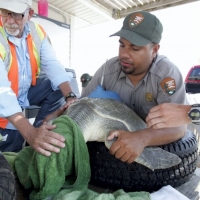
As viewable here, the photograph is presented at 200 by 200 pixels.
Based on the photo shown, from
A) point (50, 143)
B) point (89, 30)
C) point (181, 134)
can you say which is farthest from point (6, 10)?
point (89, 30)

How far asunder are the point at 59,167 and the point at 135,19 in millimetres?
1091

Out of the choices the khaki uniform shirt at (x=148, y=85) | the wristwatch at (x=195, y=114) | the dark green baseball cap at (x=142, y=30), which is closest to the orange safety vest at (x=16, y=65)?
the khaki uniform shirt at (x=148, y=85)

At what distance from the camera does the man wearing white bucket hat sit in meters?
1.39

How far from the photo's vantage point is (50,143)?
85 cm

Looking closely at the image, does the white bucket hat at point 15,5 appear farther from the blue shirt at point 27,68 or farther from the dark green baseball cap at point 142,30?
the dark green baseball cap at point 142,30

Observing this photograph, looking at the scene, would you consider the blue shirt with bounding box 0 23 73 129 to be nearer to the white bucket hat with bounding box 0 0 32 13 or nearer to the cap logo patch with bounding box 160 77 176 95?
the white bucket hat with bounding box 0 0 32 13

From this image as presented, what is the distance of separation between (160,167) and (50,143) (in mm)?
494

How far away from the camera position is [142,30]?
4.55 feet

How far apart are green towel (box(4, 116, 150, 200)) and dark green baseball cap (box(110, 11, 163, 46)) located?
737 mm

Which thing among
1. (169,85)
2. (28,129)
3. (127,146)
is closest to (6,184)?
(28,129)

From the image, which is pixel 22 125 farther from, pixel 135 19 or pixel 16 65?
pixel 135 19

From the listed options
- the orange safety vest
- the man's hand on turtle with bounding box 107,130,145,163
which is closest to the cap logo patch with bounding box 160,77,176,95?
the man's hand on turtle with bounding box 107,130,145,163

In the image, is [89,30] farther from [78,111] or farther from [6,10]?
[78,111]

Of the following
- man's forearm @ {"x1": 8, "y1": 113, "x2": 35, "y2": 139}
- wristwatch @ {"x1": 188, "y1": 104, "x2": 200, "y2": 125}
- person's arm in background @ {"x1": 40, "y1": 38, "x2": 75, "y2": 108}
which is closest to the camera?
wristwatch @ {"x1": 188, "y1": 104, "x2": 200, "y2": 125}
